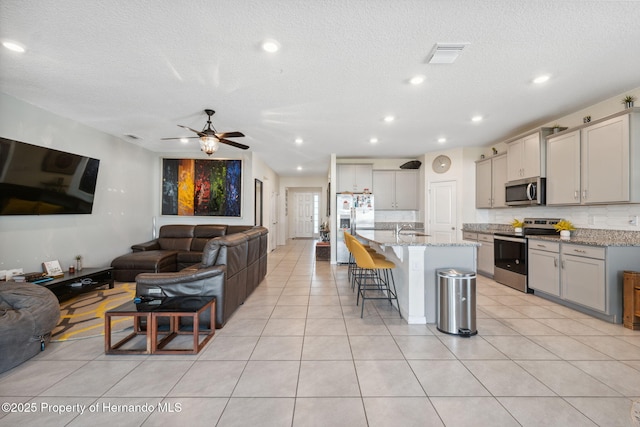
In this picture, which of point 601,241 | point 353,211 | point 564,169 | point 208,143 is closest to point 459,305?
point 601,241

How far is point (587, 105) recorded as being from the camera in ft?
11.7

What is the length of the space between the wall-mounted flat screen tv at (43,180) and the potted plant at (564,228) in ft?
23.6

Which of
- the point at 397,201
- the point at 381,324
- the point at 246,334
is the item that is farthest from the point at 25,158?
the point at 397,201

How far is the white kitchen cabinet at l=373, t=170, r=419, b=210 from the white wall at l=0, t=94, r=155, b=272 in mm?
5473

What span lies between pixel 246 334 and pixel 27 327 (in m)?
1.78

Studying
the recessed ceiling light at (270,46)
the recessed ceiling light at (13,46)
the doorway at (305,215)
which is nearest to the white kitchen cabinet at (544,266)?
the recessed ceiling light at (270,46)

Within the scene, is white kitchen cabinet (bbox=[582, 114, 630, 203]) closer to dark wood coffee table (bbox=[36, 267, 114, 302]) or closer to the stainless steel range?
the stainless steel range

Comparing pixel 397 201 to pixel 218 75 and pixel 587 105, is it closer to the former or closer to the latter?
pixel 587 105

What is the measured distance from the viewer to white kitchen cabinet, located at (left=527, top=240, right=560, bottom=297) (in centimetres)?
357

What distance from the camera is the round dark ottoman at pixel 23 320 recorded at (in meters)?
2.08

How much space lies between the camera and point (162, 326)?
113 inches

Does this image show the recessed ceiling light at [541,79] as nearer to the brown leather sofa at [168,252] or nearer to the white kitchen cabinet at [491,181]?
the white kitchen cabinet at [491,181]

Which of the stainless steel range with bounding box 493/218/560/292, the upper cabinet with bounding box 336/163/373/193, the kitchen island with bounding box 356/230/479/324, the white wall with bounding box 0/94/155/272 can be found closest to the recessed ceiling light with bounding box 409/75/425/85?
the kitchen island with bounding box 356/230/479/324

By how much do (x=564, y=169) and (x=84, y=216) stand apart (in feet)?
24.4
